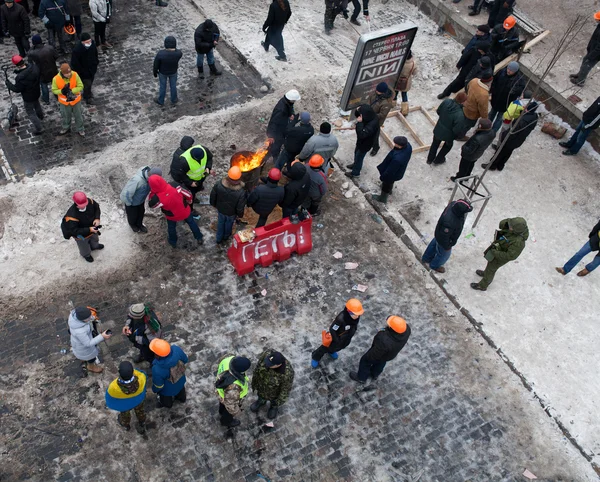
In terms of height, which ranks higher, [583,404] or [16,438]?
[583,404]

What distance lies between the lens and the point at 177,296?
928cm

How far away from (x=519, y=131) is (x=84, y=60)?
941cm

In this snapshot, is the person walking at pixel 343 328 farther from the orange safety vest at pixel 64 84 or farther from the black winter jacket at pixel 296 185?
the orange safety vest at pixel 64 84

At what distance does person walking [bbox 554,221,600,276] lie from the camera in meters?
9.71

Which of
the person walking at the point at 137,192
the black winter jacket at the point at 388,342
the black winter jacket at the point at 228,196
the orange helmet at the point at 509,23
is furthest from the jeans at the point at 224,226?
the orange helmet at the point at 509,23

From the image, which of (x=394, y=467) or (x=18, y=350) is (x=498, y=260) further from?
(x=18, y=350)

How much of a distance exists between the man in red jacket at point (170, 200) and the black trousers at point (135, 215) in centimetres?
59

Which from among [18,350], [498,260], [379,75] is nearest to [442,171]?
[379,75]

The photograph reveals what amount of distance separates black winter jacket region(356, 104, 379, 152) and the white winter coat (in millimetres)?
6338

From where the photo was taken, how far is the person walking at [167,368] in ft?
22.1

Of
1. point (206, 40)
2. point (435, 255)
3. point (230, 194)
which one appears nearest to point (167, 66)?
point (206, 40)

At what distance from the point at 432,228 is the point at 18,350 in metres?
7.89

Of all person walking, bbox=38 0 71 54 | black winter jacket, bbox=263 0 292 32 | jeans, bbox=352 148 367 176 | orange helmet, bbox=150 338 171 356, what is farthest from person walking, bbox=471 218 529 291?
person walking, bbox=38 0 71 54

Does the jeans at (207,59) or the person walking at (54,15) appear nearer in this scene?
the person walking at (54,15)
